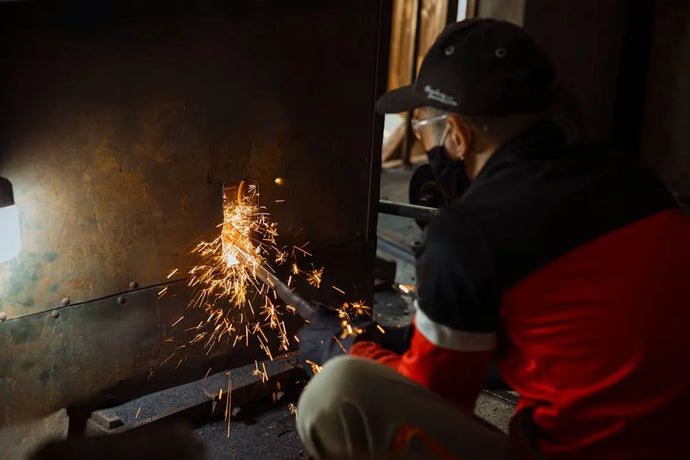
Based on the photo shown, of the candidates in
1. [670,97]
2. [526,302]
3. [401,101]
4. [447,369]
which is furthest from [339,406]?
[670,97]

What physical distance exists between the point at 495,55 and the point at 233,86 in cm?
106

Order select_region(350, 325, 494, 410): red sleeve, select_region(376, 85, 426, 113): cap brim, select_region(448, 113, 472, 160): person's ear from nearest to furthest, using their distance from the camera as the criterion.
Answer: select_region(350, 325, 494, 410): red sleeve, select_region(448, 113, 472, 160): person's ear, select_region(376, 85, 426, 113): cap brim

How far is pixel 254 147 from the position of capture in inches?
103

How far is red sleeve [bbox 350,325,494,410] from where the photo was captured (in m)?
1.68

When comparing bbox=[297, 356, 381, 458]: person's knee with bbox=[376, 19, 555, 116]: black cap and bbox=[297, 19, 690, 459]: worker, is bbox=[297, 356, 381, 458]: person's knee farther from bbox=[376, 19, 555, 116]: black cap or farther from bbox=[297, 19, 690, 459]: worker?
bbox=[376, 19, 555, 116]: black cap

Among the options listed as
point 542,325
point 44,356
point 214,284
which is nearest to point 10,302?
point 44,356

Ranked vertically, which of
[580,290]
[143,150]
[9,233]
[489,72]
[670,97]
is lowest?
[9,233]

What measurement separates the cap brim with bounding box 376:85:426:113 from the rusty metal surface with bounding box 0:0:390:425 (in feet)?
2.02

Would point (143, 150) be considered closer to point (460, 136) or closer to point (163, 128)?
point (163, 128)

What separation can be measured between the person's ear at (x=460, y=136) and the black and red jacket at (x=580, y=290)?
178mm

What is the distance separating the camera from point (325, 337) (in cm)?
200

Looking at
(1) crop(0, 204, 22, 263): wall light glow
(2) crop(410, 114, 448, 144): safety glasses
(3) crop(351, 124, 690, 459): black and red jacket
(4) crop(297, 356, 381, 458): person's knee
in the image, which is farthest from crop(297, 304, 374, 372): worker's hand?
(1) crop(0, 204, 22, 263): wall light glow

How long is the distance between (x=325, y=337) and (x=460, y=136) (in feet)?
2.14

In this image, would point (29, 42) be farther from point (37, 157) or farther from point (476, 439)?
point (476, 439)
